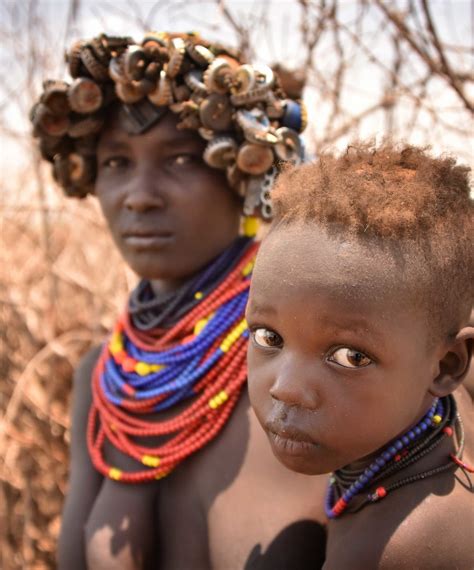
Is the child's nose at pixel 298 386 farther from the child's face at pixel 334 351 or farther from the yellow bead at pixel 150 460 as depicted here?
the yellow bead at pixel 150 460

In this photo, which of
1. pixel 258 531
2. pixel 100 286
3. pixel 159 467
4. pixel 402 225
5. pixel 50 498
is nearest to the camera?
pixel 402 225

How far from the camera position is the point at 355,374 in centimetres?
97

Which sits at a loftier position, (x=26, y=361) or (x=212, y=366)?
(x=212, y=366)

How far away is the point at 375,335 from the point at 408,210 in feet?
0.55

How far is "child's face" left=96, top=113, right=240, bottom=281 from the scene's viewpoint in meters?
1.61

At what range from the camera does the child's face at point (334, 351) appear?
95cm

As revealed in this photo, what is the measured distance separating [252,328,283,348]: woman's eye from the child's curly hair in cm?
16

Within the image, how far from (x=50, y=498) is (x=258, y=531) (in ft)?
6.07

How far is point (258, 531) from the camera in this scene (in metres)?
1.38

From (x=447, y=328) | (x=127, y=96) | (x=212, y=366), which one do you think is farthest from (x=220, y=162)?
(x=447, y=328)

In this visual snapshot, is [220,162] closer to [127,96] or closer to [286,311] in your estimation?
[127,96]

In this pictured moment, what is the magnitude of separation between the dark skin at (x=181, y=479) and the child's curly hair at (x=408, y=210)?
0.55 metres

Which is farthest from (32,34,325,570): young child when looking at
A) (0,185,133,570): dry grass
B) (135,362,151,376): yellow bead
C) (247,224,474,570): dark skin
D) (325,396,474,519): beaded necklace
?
(0,185,133,570): dry grass

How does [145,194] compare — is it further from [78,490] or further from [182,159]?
[78,490]
